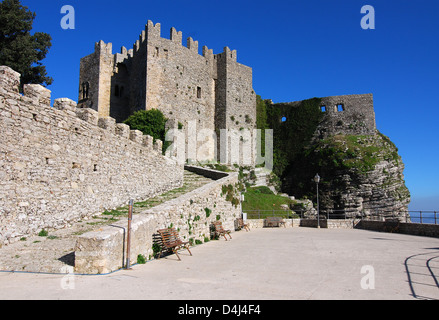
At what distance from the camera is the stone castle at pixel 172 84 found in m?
29.5

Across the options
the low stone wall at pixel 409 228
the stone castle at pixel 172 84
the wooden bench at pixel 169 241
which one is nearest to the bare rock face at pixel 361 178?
the stone castle at pixel 172 84

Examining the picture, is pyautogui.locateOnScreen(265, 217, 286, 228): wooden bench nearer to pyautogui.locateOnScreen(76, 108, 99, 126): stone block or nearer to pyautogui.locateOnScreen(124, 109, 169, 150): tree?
pyautogui.locateOnScreen(76, 108, 99, 126): stone block

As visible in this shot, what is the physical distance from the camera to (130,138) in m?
14.4

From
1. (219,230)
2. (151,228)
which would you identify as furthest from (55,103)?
(219,230)

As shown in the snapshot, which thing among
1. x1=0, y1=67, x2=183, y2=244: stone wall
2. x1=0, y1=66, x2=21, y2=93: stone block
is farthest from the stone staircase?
x1=0, y1=66, x2=21, y2=93: stone block

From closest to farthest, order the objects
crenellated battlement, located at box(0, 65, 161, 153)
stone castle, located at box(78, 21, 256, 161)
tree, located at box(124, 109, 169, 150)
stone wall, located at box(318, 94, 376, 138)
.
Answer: crenellated battlement, located at box(0, 65, 161, 153)
tree, located at box(124, 109, 169, 150)
stone castle, located at box(78, 21, 256, 161)
stone wall, located at box(318, 94, 376, 138)

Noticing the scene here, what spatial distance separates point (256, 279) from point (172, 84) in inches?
1042

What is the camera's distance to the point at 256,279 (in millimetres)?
6184

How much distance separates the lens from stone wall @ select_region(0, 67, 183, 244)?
7621 millimetres

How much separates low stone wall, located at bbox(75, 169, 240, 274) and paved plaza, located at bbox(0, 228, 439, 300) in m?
0.31

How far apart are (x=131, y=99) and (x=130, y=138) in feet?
60.3

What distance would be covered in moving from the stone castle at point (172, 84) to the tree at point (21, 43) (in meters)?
8.46
